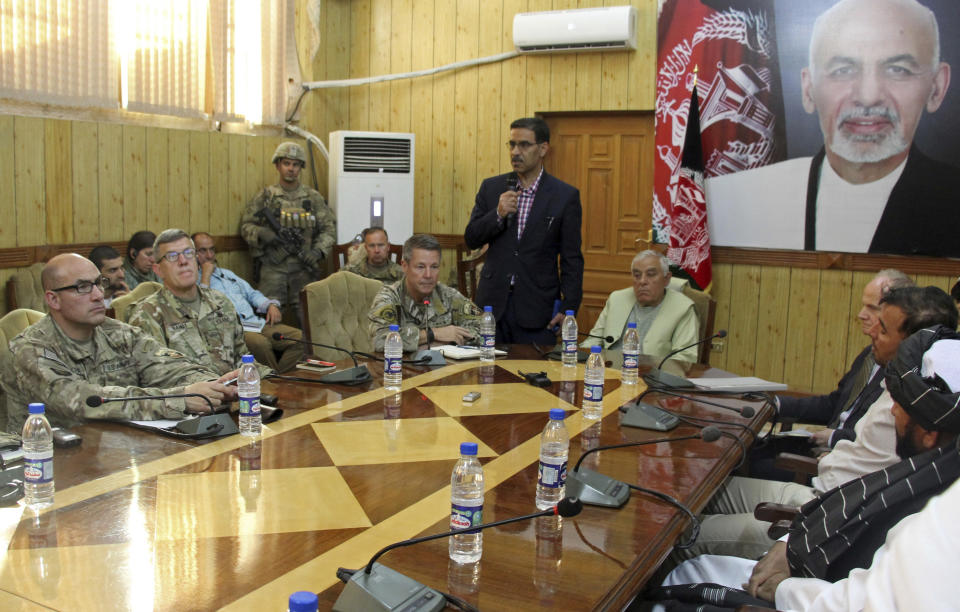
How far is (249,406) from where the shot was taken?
2.28 m

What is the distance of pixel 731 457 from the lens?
232cm

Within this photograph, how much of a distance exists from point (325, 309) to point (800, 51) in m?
3.61

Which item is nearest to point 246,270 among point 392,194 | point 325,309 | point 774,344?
point 392,194

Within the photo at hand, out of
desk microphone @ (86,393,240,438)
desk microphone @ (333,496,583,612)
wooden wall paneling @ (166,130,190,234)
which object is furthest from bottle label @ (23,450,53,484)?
wooden wall paneling @ (166,130,190,234)

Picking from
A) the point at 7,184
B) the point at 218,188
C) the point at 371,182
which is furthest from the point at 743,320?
the point at 7,184

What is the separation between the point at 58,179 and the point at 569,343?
11.1 ft

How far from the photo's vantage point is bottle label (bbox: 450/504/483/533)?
1610mm

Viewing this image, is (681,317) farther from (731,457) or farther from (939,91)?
(939,91)

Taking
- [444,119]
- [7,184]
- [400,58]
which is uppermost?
[400,58]

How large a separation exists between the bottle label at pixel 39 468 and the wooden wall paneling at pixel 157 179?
4039 millimetres

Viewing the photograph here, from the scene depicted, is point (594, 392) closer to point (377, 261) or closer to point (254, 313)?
point (377, 261)

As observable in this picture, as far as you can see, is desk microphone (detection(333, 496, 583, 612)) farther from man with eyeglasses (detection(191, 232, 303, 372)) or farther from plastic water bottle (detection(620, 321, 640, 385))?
man with eyeglasses (detection(191, 232, 303, 372))

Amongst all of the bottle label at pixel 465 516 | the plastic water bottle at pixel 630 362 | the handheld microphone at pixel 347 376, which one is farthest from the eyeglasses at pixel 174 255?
the bottle label at pixel 465 516

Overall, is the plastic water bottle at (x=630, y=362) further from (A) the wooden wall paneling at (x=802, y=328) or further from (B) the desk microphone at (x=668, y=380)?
(A) the wooden wall paneling at (x=802, y=328)
